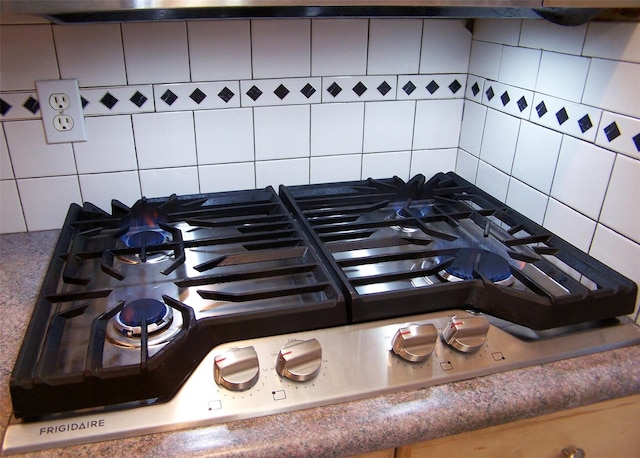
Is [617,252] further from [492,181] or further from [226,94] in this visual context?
[226,94]

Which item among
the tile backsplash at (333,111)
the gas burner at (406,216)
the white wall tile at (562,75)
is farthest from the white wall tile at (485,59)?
the gas burner at (406,216)

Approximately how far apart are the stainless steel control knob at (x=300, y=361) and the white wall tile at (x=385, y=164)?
0.66m

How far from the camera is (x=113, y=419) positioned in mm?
638

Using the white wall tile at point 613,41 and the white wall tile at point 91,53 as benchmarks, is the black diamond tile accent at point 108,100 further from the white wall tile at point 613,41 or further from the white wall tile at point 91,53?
the white wall tile at point 613,41

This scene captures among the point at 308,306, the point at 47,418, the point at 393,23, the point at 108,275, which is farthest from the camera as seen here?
the point at 393,23

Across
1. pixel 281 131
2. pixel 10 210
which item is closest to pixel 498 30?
pixel 281 131

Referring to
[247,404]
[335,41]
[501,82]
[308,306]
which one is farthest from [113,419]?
[501,82]

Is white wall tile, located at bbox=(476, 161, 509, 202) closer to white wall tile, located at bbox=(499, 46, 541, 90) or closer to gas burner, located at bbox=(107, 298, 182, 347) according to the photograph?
white wall tile, located at bbox=(499, 46, 541, 90)

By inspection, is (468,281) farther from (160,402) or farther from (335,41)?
(335,41)

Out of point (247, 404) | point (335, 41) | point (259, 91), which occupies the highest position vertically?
point (335, 41)

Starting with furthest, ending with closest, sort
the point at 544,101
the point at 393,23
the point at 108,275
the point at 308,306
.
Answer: the point at 393,23
the point at 544,101
the point at 108,275
the point at 308,306

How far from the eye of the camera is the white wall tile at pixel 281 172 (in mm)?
1211

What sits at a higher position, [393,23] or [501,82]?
[393,23]

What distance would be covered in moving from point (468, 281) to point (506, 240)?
0.22m
